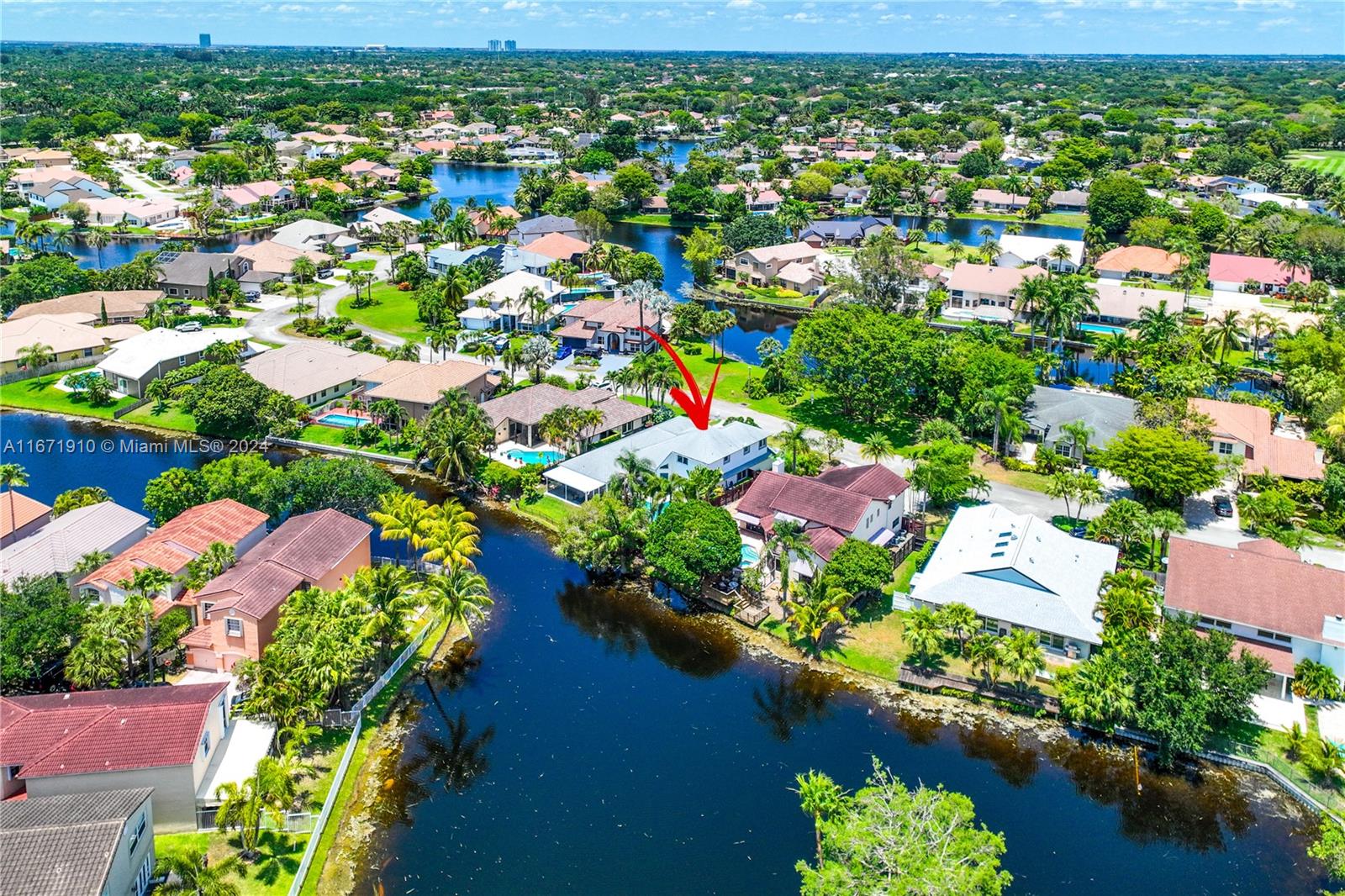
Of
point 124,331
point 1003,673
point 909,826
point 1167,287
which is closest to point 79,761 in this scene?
point 909,826

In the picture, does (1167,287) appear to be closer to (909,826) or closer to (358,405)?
(358,405)

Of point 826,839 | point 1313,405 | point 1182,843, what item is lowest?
point 1182,843

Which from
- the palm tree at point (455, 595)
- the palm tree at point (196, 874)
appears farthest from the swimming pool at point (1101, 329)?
the palm tree at point (196, 874)

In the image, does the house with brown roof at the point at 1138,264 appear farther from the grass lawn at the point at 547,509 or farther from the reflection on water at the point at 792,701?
the reflection on water at the point at 792,701

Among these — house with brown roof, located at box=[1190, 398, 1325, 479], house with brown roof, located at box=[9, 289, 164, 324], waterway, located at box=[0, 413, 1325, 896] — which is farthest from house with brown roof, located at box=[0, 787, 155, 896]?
house with brown roof, located at box=[9, 289, 164, 324]

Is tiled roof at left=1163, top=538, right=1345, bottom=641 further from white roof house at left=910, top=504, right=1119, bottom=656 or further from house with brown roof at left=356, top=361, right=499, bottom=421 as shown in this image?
house with brown roof at left=356, top=361, right=499, bottom=421

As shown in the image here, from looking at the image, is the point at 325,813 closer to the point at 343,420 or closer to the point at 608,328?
the point at 343,420
